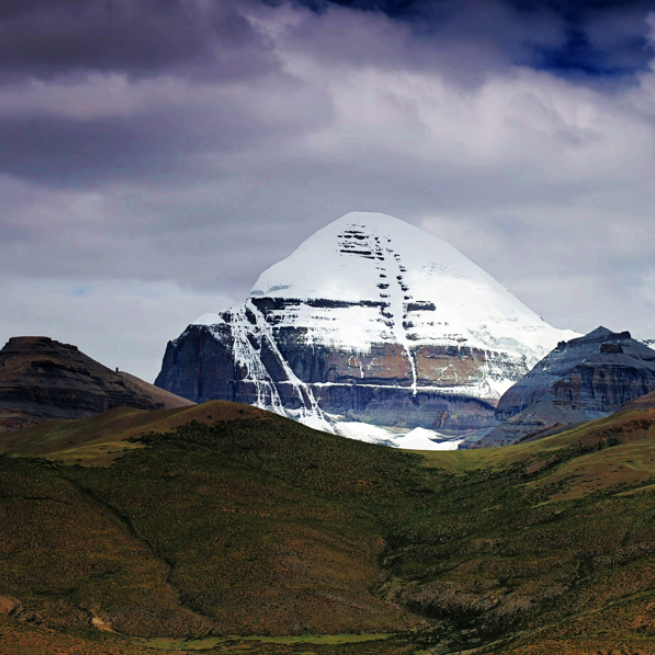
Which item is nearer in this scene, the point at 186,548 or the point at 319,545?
the point at 186,548

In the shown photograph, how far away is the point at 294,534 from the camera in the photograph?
13800 centimetres

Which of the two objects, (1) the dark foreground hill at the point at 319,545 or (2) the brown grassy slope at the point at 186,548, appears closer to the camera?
(1) the dark foreground hill at the point at 319,545

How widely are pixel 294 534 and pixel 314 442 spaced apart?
51.9m

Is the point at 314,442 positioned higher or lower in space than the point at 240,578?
higher

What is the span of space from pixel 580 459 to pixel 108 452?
69.4 metres

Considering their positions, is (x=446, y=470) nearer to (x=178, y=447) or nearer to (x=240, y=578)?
(x=178, y=447)

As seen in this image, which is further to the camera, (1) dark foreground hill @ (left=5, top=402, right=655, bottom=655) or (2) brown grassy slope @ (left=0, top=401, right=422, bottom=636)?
(2) brown grassy slope @ (left=0, top=401, right=422, bottom=636)

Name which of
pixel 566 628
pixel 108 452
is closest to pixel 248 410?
pixel 108 452

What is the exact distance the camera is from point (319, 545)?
448 ft

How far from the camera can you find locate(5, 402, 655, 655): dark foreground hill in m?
103

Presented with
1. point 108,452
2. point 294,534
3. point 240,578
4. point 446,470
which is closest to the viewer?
point 240,578

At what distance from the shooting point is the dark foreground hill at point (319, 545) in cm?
10300

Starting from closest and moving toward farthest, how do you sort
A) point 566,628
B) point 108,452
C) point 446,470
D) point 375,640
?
point 566,628 → point 375,640 → point 108,452 → point 446,470

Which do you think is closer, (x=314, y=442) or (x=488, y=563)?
(x=488, y=563)
